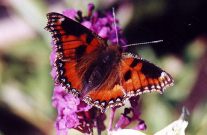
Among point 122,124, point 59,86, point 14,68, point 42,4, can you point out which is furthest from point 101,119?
point 14,68

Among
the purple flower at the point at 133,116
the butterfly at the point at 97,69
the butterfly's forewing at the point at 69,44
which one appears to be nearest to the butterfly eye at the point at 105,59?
the butterfly at the point at 97,69

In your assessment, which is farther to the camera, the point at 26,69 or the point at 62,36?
the point at 26,69

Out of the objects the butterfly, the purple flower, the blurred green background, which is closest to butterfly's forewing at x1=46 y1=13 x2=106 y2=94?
the butterfly

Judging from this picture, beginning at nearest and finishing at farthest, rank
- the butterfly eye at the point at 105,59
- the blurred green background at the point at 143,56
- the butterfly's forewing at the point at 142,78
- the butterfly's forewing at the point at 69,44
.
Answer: the butterfly's forewing at the point at 142,78 → the butterfly's forewing at the point at 69,44 → the butterfly eye at the point at 105,59 → the blurred green background at the point at 143,56

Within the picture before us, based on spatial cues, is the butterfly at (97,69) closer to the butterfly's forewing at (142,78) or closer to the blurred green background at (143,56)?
the butterfly's forewing at (142,78)

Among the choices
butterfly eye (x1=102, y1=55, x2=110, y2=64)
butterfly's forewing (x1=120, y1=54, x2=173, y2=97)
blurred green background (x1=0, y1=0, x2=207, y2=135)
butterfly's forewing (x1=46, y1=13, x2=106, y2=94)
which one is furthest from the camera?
blurred green background (x1=0, y1=0, x2=207, y2=135)

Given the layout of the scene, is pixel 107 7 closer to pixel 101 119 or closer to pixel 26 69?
pixel 26 69

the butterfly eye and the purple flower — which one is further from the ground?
the butterfly eye

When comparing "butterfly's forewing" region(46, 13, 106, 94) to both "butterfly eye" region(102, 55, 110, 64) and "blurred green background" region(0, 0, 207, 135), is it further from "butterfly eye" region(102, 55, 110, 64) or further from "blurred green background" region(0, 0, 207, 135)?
"blurred green background" region(0, 0, 207, 135)

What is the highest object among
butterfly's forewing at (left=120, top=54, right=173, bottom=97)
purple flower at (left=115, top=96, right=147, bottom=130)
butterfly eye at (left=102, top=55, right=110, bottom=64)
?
butterfly eye at (left=102, top=55, right=110, bottom=64)
